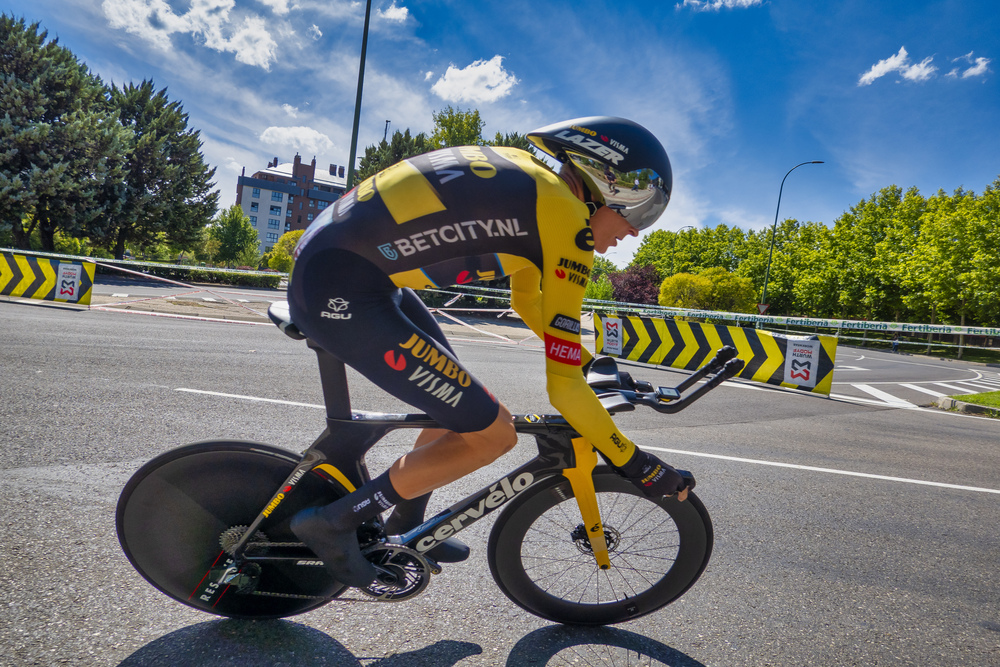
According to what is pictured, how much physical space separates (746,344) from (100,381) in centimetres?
1036

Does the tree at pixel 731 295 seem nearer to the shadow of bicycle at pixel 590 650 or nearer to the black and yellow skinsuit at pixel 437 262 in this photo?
the shadow of bicycle at pixel 590 650

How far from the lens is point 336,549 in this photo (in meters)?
1.81

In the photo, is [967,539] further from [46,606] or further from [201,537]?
[46,606]

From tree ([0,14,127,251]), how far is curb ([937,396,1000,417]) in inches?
1337

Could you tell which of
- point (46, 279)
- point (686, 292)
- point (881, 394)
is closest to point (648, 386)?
point (881, 394)

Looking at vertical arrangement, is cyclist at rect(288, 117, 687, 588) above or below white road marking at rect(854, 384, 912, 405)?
above

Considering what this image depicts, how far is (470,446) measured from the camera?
182cm

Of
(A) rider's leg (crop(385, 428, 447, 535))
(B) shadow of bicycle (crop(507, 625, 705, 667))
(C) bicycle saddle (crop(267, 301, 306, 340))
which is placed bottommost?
(B) shadow of bicycle (crop(507, 625, 705, 667))

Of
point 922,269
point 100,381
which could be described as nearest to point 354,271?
point 100,381

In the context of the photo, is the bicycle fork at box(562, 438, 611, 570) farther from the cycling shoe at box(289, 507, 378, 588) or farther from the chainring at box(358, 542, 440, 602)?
the cycling shoe at box(289, 507, 378, 588)

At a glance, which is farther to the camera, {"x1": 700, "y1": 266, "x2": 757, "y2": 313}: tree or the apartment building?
the apartment building

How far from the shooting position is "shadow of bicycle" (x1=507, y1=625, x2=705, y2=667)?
6.31 ft

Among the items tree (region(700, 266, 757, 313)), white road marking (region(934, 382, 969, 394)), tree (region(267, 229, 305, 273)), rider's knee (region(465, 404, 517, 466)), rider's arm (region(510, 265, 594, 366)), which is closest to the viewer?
rider's knee (region(465, 404, 517, 466))

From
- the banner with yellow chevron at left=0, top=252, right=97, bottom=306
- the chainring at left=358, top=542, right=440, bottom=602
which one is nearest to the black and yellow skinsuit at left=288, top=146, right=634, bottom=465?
the chainring at left=358, top=542, right=440, bottom=602
